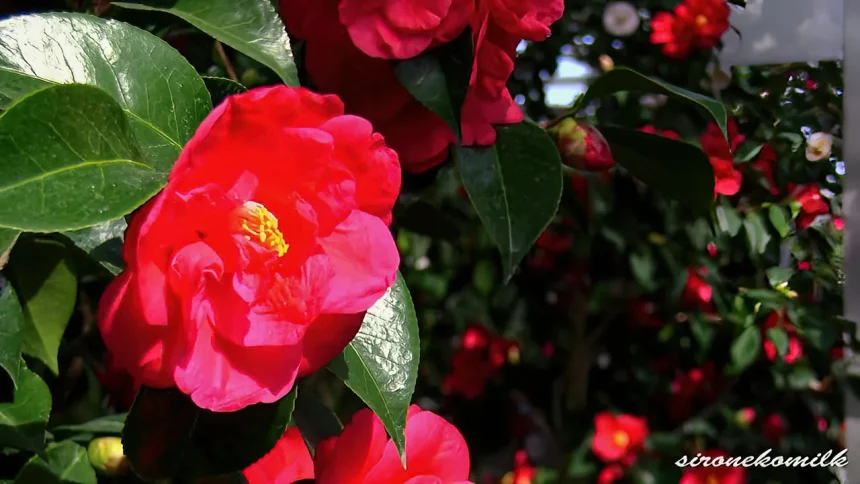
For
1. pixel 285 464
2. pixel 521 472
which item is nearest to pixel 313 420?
pixel 285 464

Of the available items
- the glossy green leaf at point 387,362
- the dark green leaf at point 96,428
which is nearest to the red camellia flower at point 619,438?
the dark green leaf at point 96,428

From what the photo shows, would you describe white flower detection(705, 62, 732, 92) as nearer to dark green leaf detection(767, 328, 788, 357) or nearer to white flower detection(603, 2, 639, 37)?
white flower detection(603, 2, 639, 37)

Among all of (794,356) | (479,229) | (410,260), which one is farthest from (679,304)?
(410,260)

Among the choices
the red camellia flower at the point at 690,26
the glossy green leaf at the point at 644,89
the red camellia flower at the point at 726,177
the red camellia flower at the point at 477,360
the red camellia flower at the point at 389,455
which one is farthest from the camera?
the red camellia flower at the point at 477,360

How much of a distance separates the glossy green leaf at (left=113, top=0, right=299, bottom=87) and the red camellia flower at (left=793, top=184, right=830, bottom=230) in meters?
0.82

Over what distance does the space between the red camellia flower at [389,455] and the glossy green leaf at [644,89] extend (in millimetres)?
252

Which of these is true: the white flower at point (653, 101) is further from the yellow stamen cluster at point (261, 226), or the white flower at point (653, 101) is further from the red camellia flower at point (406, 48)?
the yellow stamen cluster at point (261, 226)

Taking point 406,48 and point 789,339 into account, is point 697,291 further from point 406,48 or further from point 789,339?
point 406,48

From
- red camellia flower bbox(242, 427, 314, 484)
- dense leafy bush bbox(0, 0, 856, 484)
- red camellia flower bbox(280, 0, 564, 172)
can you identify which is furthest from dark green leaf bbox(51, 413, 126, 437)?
red camellia flower bbox(280, 0, 564, 172)

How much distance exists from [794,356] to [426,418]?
94cm

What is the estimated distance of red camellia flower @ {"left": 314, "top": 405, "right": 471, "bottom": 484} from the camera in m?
0.35

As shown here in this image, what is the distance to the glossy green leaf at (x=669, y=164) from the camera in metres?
0.53

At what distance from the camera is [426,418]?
38cm

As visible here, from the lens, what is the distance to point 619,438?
4.28 ft
